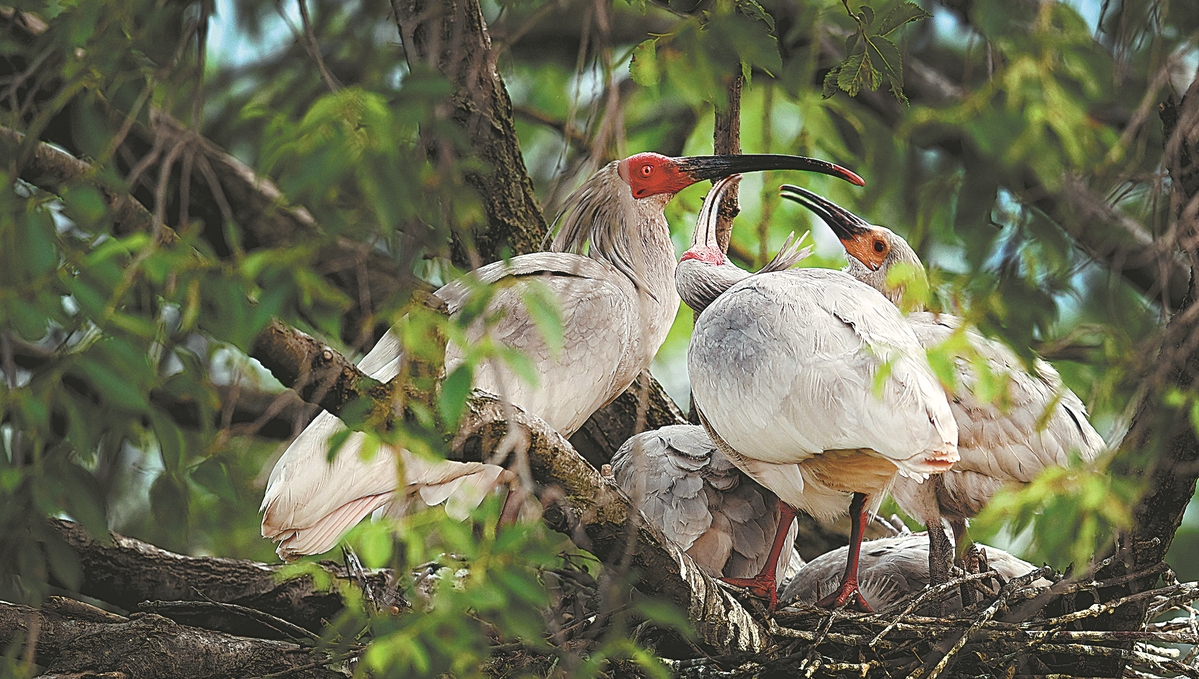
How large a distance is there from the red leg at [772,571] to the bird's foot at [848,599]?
0.17 meters

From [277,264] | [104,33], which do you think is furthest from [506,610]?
[104,33]

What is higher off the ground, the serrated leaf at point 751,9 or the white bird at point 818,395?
the serrated leaf at point 751,9

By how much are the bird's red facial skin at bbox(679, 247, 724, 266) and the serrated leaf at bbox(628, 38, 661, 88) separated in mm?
1751

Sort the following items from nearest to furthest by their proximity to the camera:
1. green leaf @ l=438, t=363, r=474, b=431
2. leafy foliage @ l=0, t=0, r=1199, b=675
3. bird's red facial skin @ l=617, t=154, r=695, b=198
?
leafy foliage @ l=0, t=0, r=1199, b=675
green leaf @ l=438, t=363, r=474, b=431
bird's red facial skin @ l=617, t=154, r=695, b=198

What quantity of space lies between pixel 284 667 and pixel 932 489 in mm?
2223

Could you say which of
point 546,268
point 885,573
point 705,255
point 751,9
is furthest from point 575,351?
point 751,9

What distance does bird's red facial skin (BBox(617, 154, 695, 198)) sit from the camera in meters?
4.69

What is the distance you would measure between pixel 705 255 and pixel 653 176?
22.9 inches

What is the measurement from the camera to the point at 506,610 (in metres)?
1.94

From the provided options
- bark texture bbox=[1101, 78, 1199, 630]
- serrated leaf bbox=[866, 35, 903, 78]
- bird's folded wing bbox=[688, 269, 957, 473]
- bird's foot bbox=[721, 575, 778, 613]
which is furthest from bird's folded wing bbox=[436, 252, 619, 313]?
bark texture bbox=[1101, 78, 1199, 630]

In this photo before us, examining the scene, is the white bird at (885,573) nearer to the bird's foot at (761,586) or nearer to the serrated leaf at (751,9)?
the bird's foot at (761,586)

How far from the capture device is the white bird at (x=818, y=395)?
9.82 feet

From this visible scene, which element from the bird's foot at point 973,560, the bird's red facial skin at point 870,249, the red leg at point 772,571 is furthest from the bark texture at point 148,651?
the bird's red facial skin at point 870,249

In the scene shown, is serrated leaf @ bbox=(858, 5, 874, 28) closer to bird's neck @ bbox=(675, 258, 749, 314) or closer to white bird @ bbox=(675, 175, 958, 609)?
white bird @ bbox=(675, 175, 958, 609)
